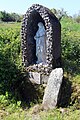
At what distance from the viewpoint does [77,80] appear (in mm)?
8367

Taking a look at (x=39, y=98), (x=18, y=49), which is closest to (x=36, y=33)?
(x=18, y=49)

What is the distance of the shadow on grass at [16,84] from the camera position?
28.7 feet

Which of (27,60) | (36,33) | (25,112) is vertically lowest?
(25,112)

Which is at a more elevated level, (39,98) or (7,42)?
(7,42)

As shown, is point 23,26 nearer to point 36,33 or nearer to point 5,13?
point 36,33

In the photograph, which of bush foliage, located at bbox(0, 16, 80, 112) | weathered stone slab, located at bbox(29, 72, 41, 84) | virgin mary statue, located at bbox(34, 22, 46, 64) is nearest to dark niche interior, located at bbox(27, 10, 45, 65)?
virgin mary statue, located at bbox(34, 22, 46, 64)

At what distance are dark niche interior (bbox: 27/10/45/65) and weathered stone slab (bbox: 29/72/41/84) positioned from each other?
444 millimetres

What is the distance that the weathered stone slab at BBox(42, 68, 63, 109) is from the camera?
786 cm

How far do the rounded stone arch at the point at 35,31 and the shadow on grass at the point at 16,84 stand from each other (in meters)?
0.36

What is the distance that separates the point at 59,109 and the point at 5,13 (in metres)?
26.7

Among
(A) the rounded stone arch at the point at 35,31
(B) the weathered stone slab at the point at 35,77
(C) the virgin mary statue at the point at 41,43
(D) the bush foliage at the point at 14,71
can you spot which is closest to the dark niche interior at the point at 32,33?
(A) the rounded stone arch at the point at 35,31

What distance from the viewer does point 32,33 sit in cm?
952

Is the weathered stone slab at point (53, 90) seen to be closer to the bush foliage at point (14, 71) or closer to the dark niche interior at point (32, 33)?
the bush foliage at point (14, 71)

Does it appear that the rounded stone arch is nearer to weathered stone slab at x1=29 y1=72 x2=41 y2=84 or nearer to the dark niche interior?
the dark niche interior
